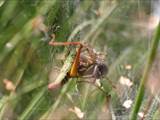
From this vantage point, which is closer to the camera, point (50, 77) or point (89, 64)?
point (89, 64)

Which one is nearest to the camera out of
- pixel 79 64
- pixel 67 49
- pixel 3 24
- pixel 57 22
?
pixel 79 64

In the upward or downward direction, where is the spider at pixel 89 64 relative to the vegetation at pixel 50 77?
upward

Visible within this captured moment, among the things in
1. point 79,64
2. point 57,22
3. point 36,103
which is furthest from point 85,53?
point 36,103

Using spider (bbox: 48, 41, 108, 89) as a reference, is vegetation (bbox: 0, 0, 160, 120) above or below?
below

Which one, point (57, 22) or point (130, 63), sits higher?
point (57, 22)

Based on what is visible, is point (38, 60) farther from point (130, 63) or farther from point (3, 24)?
point (130, 63)

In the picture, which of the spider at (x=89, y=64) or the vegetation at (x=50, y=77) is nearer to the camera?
the spider at (x=89, y=64)

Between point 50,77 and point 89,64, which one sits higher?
point 89,64

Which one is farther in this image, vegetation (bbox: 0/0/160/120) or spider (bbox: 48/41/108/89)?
vegetation (bbox: 0/0/160/120)

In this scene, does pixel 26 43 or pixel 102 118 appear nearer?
pixel 102 118

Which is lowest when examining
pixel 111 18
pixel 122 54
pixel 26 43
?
pixel 122 54

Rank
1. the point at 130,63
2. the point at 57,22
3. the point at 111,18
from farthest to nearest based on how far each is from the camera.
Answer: the point at 111,18
the point at 130,63
the point at 57,22
